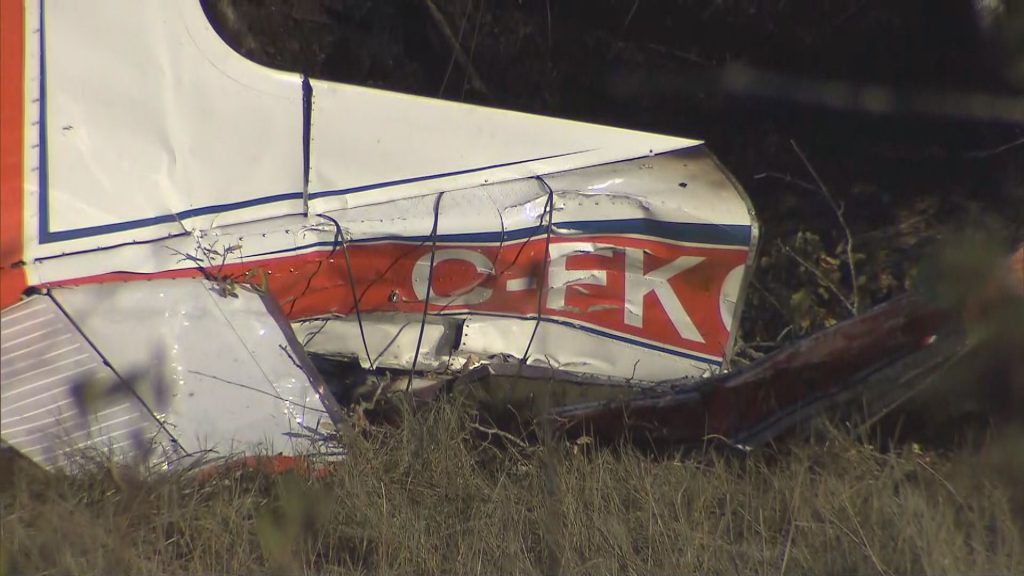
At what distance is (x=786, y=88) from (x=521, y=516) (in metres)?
2.04

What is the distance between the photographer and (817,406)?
2904mm

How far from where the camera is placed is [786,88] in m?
3.69

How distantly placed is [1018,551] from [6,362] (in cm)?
263

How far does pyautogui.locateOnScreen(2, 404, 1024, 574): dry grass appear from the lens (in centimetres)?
241

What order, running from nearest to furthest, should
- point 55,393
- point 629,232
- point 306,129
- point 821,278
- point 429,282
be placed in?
point 55,393 < point 306,129 < point 429,282 < point 629,232 < point 821,278

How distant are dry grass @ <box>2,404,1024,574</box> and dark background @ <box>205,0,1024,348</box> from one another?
851mm

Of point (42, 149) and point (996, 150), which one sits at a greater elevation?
point (42, 149)

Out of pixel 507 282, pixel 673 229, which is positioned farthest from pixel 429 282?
pixel 673 229

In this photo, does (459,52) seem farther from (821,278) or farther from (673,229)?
(821,278)

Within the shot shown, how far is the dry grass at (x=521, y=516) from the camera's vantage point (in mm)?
2414

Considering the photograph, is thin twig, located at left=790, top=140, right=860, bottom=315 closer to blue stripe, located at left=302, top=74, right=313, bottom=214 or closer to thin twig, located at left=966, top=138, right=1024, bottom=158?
thin twig, located at left=966, top=138, right=1024, bottom=158

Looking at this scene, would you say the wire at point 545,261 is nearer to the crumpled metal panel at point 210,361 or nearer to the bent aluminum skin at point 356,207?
the bent aluminum skin at point 356,207

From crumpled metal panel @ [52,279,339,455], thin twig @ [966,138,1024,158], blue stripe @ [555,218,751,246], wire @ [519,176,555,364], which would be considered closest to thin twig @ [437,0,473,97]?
wire @ [519,176,555,364]

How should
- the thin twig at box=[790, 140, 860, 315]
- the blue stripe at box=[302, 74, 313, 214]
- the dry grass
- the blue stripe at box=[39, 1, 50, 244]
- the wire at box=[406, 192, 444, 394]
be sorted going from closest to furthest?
the dry grass, the blue stripe at box=[39, 1, 50, 244], the blue stripe at box=[302, 74, 313, 214], the wire at box=[406, 192, 444, 394], the thin twig at box=[790, 140, 860, 315]
